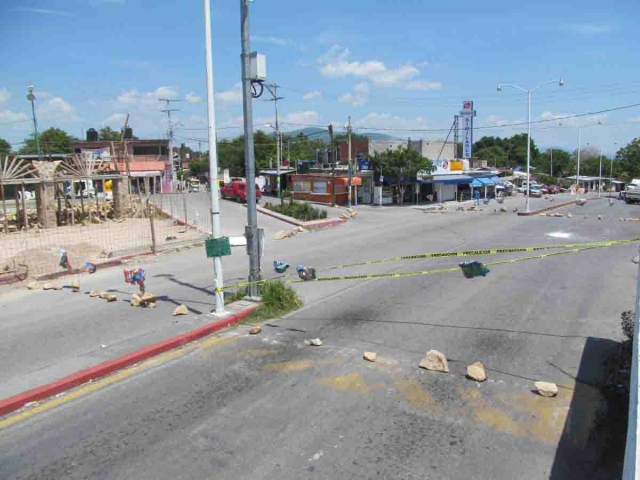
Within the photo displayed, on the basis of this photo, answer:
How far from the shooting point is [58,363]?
737cm

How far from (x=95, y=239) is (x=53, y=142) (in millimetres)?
80636

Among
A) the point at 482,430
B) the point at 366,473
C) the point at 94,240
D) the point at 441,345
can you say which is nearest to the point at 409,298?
the point at 441,345

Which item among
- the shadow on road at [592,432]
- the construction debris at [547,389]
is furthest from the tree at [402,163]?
the construction debris at [547,389]

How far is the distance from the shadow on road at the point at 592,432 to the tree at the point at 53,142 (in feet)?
311

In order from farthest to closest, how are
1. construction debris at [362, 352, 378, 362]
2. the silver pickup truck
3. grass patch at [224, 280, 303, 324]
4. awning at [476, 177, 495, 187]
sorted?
1. awning at [476, 177, 495, 187]
2. the silver pickup truck
3. grass patch at [224, 280, 303, 324]
4. construction debris at [362, 352, 378, 362]

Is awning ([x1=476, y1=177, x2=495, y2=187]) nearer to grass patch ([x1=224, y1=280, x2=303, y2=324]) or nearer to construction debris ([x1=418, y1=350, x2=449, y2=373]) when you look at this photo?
grass patch ([x1=224, y1=280, x2=303, y2=324])

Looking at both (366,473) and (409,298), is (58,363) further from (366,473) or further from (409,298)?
(409,298)

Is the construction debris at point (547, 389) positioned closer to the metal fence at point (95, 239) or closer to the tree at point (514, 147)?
the metal fence at point (95, 239)

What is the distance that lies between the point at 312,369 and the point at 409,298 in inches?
177

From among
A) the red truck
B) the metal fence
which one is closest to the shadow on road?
the metal fence

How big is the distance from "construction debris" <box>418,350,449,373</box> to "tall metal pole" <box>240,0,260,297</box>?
13.5 feet

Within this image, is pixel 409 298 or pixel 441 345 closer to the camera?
pixel 441 345

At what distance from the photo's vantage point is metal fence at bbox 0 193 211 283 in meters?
15.0

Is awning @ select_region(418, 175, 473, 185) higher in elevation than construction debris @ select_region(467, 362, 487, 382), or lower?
higher
